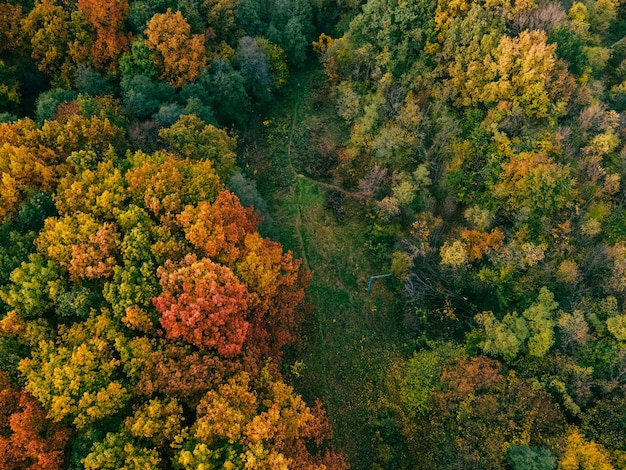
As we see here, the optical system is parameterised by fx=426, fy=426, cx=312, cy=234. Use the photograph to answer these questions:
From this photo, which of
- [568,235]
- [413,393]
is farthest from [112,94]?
[568,235]

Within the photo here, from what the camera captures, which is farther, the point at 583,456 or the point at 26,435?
the point at 583,456

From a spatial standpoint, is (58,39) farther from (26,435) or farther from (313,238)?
(26,435)

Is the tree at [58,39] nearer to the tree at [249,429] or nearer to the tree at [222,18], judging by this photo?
the tree at [222,18]

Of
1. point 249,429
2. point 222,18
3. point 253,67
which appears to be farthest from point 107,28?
point 249,429

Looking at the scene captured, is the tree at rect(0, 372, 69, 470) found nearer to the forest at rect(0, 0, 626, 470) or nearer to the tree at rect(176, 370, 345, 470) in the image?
the forest at rect(0, 0, 626, 470)

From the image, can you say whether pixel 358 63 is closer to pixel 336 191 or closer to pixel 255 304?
pixel 336 191

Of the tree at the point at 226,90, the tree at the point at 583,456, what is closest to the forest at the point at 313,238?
the tree at the point at 583,456
